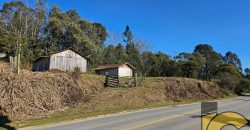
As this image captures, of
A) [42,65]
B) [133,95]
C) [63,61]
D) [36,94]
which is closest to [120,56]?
[63,61]

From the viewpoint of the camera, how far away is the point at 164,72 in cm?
6731

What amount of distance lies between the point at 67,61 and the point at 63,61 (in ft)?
2.29

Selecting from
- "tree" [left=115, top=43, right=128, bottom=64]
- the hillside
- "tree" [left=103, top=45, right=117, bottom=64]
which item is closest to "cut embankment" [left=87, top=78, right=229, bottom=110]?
the hillside

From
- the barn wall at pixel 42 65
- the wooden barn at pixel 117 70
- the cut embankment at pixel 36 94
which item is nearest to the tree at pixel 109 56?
the wooden barn at pixel 117 70

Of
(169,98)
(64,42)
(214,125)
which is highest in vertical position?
(64,42)

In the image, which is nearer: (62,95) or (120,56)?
(62,95)

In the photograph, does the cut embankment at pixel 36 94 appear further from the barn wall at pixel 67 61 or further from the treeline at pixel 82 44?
the treeline at pixel 82 44

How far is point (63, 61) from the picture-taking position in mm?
42938

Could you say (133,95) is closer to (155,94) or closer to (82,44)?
(155,94)

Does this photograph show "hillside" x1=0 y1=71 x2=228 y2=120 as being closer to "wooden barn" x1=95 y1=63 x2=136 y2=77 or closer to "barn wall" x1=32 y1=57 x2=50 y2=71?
"barn wall" x1=32 y1=57 x2=50 y2=71

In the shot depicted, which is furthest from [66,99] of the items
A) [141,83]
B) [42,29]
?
[42,29]

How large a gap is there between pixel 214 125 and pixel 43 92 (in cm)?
1994

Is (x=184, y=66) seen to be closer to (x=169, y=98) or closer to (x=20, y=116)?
(x=169, y=98)

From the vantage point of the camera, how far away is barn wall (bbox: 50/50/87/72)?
42.2 metres
